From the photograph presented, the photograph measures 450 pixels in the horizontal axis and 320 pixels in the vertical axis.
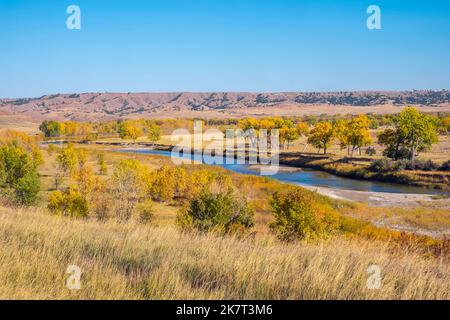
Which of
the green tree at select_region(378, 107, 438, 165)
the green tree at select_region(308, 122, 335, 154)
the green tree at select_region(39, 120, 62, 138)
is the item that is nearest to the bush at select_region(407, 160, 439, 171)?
the green tree at select_region(378, 107, 438, 165)

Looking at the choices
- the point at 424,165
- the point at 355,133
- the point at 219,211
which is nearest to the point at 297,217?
the point at 219,211

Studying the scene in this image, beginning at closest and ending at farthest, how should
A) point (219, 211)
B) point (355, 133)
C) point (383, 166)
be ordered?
point (219, 211), point (383, 166), point (355, 133)

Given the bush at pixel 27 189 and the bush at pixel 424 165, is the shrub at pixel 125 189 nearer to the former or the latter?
the bush at pixel 27 189

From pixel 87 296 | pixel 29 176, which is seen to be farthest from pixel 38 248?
pixel 29 176

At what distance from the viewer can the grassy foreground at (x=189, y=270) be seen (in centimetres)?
555

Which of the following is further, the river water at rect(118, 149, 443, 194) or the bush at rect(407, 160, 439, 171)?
the bush at rect(407, 160, 439, 171)

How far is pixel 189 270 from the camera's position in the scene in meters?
6.62

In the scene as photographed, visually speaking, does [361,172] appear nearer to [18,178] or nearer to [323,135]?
[323,135]

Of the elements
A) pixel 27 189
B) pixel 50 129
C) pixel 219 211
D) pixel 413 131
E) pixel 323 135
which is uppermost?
pixel 413 131

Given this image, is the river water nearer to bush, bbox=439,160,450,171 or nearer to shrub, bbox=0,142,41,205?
bush, bbox=439,160,450,171

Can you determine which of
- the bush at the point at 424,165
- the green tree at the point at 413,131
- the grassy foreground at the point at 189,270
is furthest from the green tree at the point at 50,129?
the grassy foreground at the point at 189,270

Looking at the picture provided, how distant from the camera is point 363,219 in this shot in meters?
41.6

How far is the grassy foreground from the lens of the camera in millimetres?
5551
